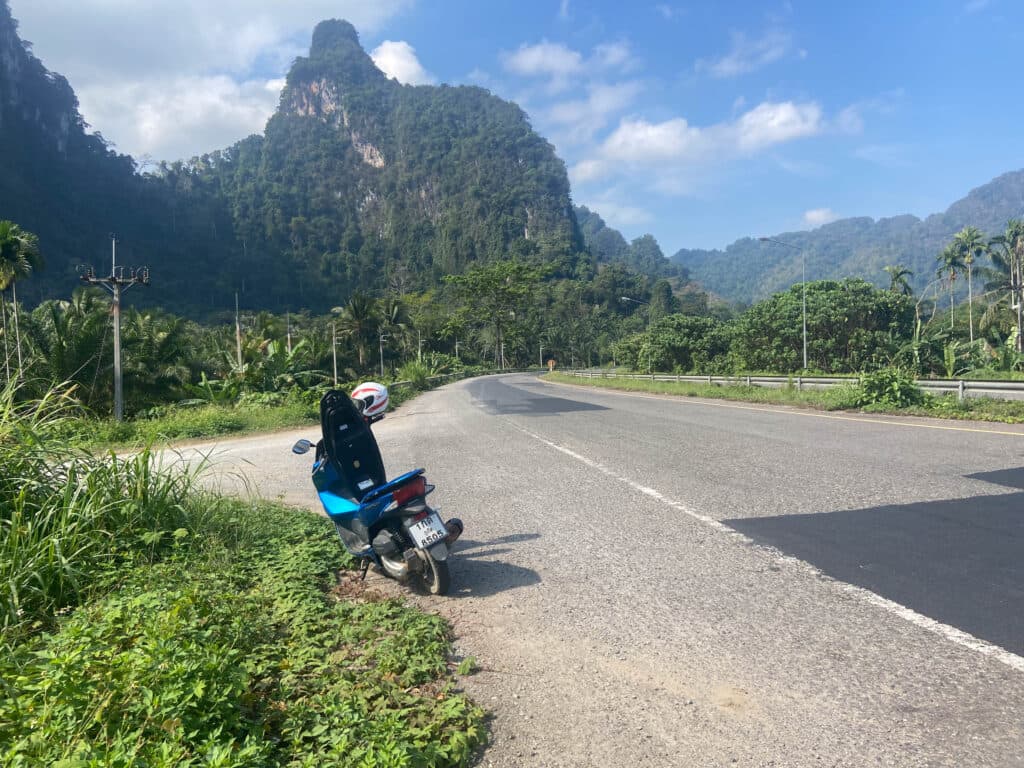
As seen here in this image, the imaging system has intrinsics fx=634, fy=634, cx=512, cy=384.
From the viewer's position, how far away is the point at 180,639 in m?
2.76

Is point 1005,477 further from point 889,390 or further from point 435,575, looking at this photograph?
point 889,390

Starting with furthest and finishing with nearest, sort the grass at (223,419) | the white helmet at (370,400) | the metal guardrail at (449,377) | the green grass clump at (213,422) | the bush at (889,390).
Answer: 1. the metal guardrail at (449,377)
2. the bush at (889,390)
3. the grass at (223,419)
4. the green grass clump at (213,422)
5. the white helmet at (370,400)

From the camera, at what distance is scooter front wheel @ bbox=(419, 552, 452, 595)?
427 centimetres

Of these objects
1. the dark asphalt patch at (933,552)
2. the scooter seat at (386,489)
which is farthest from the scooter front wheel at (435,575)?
the dark asphalt patch at (933,552)

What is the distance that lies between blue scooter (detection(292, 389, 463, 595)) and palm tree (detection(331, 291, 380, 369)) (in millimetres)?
47776

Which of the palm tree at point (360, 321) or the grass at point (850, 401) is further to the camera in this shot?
the palm tree at point (360, 321)

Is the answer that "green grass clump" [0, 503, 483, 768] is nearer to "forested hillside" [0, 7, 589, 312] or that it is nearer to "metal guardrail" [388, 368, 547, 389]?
"metal guardrail" [388, 368, 547, 389]

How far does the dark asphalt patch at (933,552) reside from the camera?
355 centimetres

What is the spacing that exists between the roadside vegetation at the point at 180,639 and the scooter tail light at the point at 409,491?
675 millimetres

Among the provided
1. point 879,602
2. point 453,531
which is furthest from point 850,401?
point 453,531

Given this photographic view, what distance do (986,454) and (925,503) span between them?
3555 millimetres

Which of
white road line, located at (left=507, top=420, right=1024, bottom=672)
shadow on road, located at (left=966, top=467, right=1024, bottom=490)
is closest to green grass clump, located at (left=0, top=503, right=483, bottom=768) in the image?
white road line, located at (left=507, top=420, right=1024, bottom=672)

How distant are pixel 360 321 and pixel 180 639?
5044 centimetres

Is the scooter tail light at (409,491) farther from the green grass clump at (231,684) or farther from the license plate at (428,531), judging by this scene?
the green grass clump at (231,684)
